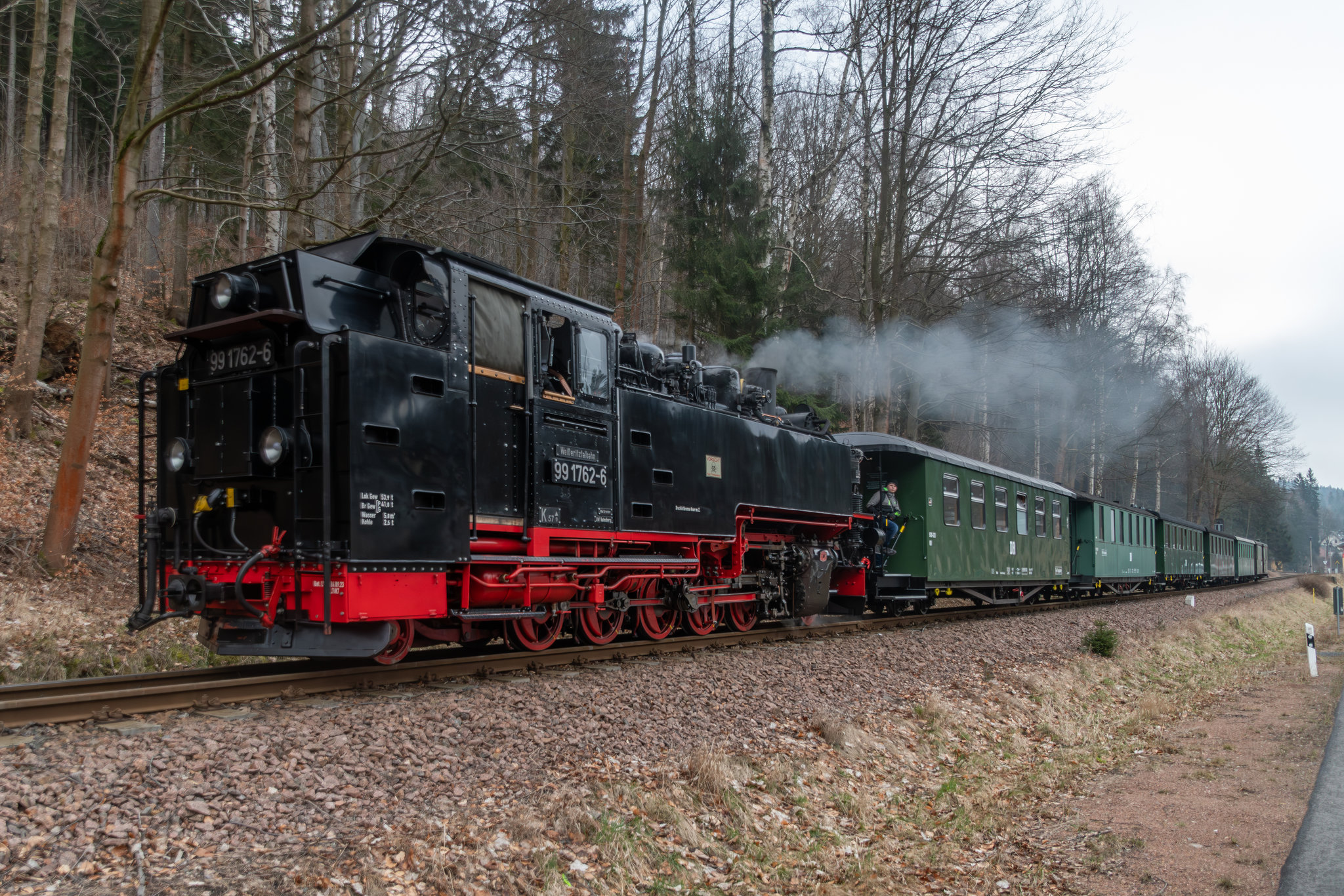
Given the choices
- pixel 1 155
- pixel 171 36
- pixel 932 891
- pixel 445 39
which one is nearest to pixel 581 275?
pixel 171 36

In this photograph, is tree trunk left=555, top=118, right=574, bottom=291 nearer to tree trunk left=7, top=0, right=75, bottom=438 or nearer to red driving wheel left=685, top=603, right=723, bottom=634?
tree trunk left=7, top=0, right=75, bottom=438

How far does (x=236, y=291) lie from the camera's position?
6.69m

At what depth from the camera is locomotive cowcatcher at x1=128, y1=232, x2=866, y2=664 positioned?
20.4ft

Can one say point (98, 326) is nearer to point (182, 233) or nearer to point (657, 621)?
point (657, 621)

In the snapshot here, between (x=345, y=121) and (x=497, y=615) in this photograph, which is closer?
(x=497, y=615)

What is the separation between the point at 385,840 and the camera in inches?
163

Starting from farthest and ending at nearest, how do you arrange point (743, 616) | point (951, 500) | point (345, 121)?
point (951, 500), point (345, 121), point (743, 616)

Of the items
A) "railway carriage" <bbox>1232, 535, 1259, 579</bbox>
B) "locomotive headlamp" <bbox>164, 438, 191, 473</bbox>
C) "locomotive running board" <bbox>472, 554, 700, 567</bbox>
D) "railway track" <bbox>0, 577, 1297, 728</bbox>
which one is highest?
"locomotive headlamp" <bbox>164, 438, 191, 473</bbox>

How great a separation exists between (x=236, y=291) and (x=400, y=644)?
2.94m

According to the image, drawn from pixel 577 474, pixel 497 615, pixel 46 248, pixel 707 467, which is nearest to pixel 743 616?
pixel 707 467

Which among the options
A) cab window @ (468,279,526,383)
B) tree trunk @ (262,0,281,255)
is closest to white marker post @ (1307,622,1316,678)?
cab window @ (468,279,526,383)

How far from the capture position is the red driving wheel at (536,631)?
818cm

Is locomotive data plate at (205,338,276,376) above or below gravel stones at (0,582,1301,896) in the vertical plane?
above

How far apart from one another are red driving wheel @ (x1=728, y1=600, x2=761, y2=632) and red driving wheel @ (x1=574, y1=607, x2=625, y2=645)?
2345 millimetres
